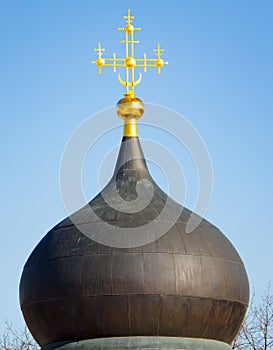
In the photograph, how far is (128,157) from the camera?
104ft

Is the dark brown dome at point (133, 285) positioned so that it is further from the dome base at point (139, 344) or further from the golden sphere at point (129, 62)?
the golden sphere at point (129, 62)

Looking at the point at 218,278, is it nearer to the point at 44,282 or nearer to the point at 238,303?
the point at 238,303

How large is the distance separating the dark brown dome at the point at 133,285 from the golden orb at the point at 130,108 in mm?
3498

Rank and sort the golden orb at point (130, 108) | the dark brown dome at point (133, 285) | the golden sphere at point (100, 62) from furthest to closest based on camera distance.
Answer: the golden sphere at point (100, 62) < the golden orb at point (130, 108) < the dark brown dome at point (133, 285)

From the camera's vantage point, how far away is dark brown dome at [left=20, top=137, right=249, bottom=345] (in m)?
27.8

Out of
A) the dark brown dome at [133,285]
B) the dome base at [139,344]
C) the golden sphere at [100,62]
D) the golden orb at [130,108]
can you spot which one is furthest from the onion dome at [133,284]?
the golden sphere at [100,62]

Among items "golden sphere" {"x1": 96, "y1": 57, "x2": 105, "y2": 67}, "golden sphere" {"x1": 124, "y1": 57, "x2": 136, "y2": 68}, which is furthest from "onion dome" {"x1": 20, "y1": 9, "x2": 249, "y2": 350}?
"golden sphere" {"x1": 96, "y1": 57, "x2": 105, "y2": 67}

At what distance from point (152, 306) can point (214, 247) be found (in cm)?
272

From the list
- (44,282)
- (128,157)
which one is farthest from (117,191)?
(44,282)

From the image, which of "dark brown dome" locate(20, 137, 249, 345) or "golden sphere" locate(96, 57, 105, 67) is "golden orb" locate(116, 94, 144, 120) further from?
"dark brown dome" locate(20, 137, 249, 345)

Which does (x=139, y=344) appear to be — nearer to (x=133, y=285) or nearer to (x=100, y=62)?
(x=133, y=285)

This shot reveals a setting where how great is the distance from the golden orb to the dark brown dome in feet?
11.5

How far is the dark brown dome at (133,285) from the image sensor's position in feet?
91.2

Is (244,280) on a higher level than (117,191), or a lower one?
lower
